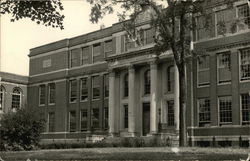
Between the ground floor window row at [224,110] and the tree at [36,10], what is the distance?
20.6 meters

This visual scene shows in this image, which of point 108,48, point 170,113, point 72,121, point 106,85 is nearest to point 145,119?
point 170,113

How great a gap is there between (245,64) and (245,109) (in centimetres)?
320

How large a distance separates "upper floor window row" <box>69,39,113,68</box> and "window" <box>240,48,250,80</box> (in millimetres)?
14556

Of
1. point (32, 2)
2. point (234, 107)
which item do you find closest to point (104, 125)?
point (234, 107)

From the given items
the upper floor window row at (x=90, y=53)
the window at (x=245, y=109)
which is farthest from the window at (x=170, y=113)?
the upper floor window row at (x=90, y=53)

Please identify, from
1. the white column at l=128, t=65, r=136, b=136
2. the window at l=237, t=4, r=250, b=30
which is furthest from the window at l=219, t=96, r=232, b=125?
the white column at l=128, t=65, r=136, b=136

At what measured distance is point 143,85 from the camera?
37375 millimetres

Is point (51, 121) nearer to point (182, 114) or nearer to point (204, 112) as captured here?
point (204, 112)

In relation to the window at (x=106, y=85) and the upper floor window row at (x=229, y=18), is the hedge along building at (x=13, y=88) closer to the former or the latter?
the window at (x=106, y=85)

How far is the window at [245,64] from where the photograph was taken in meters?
30.4

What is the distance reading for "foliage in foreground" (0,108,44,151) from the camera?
82.5 feet

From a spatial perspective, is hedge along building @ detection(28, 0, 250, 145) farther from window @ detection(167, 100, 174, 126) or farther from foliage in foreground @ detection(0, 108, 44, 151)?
foliage in foreground @ detection(0, 108, 44, 151)

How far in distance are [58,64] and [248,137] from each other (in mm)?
24686

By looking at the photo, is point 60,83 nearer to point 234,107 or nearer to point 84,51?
point 84,51
